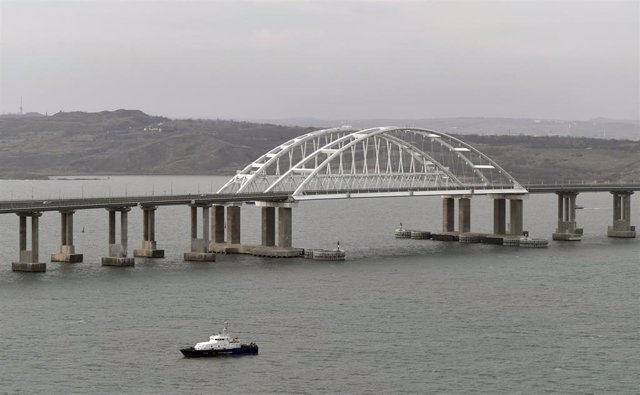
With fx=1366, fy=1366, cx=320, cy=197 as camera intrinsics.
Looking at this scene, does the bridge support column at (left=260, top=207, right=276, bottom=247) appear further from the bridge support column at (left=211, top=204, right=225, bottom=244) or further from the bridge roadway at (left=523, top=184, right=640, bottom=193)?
the bridge roadway at (left=523, top=184, right=640, bottom=193)

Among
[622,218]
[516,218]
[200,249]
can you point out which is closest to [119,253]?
[200,249]

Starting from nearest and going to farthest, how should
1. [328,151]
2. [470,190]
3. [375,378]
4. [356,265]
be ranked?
[375,378], [356,265], [328,151], [470,190]

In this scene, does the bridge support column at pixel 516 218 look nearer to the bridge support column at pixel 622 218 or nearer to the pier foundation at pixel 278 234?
the bridge support column at pixel 622 218

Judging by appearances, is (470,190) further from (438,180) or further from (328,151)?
(328,151)

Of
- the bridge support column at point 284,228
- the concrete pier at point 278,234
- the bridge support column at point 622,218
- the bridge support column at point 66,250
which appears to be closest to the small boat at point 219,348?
the bridge support column at point 66,250

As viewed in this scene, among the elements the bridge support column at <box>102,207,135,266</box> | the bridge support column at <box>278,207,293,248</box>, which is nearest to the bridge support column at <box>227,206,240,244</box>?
the bridge support column at <box>278,207,293,248</box>

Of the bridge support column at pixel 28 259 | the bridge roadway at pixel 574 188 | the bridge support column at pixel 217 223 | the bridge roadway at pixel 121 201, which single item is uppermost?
the bridge roadway at pixel 574 188

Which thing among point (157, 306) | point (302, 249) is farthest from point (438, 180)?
point (157, 306)
